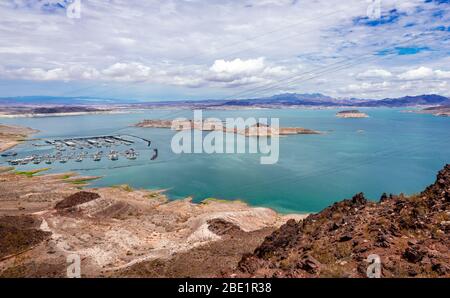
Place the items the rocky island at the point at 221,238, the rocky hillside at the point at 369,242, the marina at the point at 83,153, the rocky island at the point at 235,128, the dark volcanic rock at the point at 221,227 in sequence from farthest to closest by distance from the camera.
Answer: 1. the rocky island at the point at 235,128
2. the marina at the point at 83,153
3. the dark volcanic rock at the point at 221,227
4. the rocky island at the point at 221,238
5. the rocky hillside at the point at 369,242

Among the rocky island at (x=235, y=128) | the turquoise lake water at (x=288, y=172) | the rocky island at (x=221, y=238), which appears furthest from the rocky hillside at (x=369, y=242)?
the rocky island at (x=235, y=128)

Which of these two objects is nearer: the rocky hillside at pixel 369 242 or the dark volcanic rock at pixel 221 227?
the rocky hillside at pixel 369 242

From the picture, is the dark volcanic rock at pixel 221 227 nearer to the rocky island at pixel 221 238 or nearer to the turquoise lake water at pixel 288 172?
the rocky island at pixel 221 238

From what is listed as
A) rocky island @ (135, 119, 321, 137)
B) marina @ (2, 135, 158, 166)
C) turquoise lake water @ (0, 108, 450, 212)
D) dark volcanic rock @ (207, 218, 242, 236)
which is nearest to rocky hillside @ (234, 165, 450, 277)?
dark volcanic rock @ (207, 218, 242, 236)

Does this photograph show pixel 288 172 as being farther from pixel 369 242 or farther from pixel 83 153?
pixel 83 153

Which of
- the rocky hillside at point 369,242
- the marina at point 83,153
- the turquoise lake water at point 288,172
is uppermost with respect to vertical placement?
the rocky hillside at point 369,242

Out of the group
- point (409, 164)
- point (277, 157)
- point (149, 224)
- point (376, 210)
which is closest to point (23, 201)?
point (149, 224)

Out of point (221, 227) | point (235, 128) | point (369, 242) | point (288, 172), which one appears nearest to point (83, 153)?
point (288, 172)
